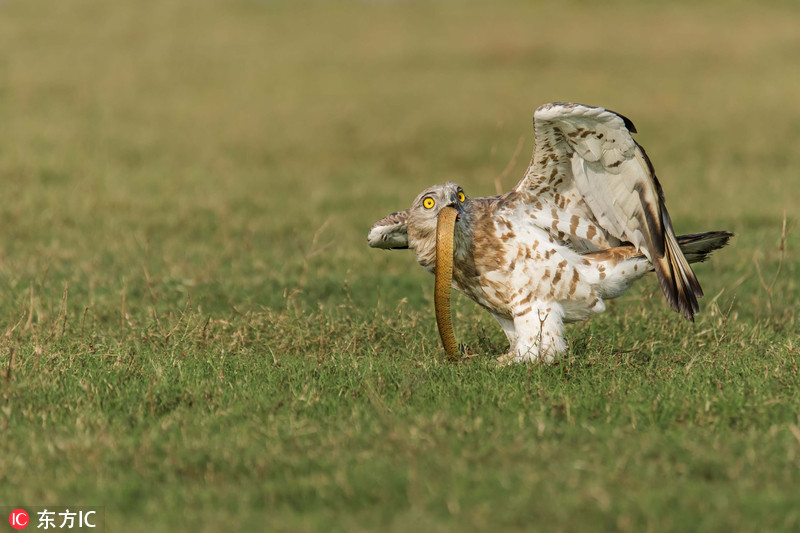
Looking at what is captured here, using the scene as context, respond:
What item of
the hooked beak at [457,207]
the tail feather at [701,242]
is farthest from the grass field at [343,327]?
the hooked beak at [457,207]

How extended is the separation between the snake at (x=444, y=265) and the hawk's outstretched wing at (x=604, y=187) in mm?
855

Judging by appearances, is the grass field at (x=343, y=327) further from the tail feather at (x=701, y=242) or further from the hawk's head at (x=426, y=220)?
the hawk's head at (x=426, y=220)

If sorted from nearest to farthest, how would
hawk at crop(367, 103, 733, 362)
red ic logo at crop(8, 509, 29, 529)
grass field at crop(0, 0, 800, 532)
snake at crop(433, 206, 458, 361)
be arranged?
red ic logo at crop(8, 509, 29, 529), grass field at crop(0, 0, 800, 532), snake at crop(433, 206, 458, 361), hawk at crop(367, 103, 733, 362)

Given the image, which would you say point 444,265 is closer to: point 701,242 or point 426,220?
point 426,220

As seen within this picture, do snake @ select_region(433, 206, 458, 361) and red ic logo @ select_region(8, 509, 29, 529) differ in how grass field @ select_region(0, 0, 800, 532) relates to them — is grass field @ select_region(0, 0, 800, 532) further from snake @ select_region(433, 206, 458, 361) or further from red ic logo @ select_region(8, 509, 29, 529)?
snake @ select_region(433, 206, 458, 361)

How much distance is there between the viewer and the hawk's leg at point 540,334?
265 inches

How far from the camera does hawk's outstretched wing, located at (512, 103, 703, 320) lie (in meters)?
6.61

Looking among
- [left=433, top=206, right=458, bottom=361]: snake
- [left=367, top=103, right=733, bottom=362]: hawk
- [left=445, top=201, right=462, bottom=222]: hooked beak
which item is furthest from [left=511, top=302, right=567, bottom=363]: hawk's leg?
[left=445, top=201, right=462, bottom=222]: hooked beak

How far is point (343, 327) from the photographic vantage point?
26.0 ft

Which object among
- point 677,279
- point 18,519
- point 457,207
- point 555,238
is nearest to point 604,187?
point 555,238

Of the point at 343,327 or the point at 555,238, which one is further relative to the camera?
the point at 343,327

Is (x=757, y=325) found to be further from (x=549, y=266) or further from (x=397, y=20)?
(x=397, y=20)

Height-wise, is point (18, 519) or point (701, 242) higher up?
point (701, 242)

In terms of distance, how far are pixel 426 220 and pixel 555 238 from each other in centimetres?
103
